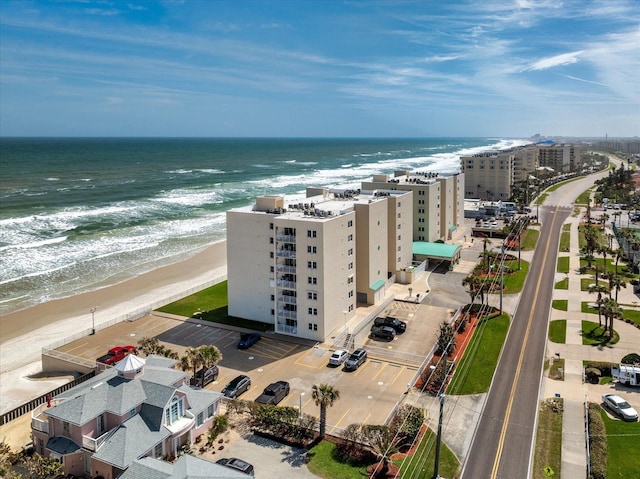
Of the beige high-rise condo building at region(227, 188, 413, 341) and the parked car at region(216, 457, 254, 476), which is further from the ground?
the beige high-rise condo building at region(227, 188, 413, 341)

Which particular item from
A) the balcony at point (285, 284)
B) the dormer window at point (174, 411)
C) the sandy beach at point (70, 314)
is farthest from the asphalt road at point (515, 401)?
the sandy beach at point (70, 314)

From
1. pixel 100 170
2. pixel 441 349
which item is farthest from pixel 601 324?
pixel 100 170

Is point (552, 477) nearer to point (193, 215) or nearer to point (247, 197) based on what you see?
point (193, 215)

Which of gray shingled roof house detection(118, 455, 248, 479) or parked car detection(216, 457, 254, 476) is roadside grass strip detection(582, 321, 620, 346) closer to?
parked car detection(216, 457, 254, 476)

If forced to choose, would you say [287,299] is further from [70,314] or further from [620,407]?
[620,407]

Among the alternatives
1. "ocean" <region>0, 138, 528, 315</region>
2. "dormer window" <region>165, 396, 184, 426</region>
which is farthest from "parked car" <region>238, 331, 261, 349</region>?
"ocean" <region>0, 138, 528, 315</region>

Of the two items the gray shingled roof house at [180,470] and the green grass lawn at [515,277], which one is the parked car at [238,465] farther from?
the green grass lawn at [515,277]
